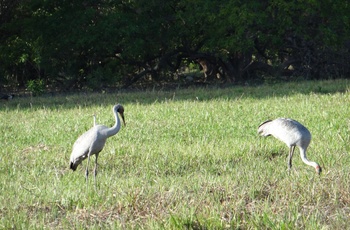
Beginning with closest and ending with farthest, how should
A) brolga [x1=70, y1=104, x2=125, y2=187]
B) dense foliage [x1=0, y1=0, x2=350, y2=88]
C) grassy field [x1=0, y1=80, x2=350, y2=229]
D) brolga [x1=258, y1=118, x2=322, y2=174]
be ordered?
grassy field [x1=0, y1=80, x2=350, y2=229] → brolga [x1=70, y1=104, x2=125, y2=187] → brolga [x1=258, y1=118, x2=322, y2=174] → dense foliage [x1=0, y1=0, x2=350, y2=88]

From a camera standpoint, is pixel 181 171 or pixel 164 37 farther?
pixel 164 37

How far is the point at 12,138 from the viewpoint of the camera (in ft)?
36.2

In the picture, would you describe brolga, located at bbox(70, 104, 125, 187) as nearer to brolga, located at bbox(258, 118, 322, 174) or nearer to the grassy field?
the grassy field

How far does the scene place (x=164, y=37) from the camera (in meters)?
23.0

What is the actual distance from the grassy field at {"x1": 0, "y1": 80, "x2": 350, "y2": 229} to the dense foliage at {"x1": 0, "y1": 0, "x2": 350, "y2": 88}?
7.42 metres

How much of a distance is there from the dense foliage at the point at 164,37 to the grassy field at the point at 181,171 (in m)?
7.42

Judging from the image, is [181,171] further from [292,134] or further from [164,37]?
[164,37]

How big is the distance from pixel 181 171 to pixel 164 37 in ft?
49.3

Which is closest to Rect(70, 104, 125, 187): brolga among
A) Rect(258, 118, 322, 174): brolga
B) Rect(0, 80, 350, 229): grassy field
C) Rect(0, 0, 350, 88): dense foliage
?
Rect(0, 80, 350, 229): grassy field

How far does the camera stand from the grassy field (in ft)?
20.1

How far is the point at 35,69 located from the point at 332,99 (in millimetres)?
13919

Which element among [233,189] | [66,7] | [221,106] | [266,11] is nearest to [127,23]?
[66,7]

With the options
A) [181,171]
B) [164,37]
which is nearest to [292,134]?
[181,171]

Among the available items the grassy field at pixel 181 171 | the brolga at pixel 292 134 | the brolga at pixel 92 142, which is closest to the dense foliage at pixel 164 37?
the grassy field at pixel 181 171
